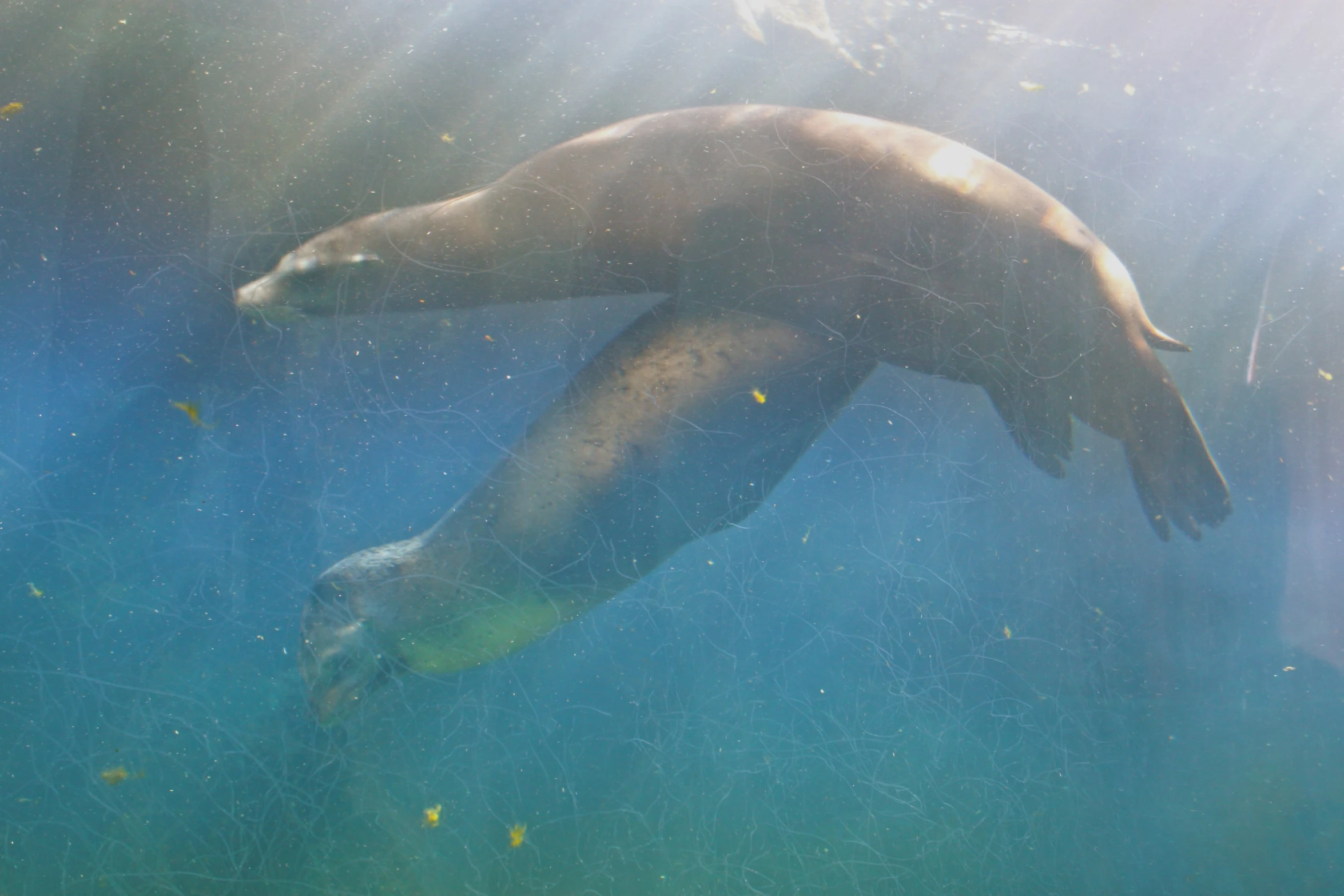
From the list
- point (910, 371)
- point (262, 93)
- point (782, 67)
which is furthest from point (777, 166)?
point (262, 93)

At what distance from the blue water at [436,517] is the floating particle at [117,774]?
0.01 meters

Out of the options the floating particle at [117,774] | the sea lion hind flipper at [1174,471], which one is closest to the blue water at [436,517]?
the floating particle at [117,774]

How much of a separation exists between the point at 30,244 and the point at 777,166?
2283 mm

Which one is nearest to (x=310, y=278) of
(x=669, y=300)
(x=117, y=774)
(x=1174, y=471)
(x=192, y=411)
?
(x=192, y=411)

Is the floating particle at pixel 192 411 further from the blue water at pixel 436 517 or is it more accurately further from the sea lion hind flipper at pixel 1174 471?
the sea lion hind flipper at pixel 1174 471

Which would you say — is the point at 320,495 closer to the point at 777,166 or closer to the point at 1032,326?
the point at 777,166

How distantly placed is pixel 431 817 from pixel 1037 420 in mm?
2463

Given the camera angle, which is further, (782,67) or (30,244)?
Answer: (782,67)

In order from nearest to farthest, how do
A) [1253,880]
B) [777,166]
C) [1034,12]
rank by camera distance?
[777,166], [1253,880], [1034,12]

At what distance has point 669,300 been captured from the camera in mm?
2066

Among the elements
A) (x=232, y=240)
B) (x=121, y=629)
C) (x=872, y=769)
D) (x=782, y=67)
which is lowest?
(x=872, y=769)

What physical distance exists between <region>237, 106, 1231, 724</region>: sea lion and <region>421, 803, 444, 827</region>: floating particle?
422 millimetres

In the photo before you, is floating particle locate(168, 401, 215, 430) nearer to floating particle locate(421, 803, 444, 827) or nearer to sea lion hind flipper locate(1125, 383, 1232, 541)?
floating particle locate(421, 803, 444, 827)

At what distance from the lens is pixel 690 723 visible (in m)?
2.29
